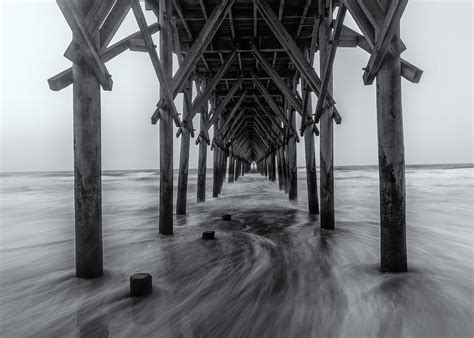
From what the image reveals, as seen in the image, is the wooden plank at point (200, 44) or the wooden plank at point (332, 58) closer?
the wooden plank at point (332, 58)

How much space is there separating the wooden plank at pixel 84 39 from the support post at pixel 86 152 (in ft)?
0.24

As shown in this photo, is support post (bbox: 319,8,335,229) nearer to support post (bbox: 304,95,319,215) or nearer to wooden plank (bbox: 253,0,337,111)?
wooden plank (bbox: 253,0,337,111)

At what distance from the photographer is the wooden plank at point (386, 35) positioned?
6.86 ft

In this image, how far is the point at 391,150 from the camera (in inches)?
95.1

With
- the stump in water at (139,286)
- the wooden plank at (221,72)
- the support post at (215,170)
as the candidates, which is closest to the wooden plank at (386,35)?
the stump in water at (139,286)

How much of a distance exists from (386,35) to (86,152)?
7.80 ft

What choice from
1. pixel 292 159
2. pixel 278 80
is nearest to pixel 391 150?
pixel 278 80

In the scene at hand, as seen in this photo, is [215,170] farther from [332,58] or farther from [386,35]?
[386,35]

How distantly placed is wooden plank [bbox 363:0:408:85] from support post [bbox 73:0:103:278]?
2.12 meters

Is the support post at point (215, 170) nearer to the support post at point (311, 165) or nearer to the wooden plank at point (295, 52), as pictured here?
the support post at point (311, 165)

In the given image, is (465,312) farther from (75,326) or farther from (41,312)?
(41,312)

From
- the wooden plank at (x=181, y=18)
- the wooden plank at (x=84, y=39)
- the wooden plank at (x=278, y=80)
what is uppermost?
the wooden plank at (x=181, y=18)

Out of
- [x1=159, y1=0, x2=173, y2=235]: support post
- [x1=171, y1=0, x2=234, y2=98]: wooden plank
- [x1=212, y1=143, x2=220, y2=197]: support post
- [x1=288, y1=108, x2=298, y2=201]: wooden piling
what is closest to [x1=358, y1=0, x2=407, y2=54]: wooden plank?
[x1=171, y1=0, x2=234, y2=98]: wooden plank

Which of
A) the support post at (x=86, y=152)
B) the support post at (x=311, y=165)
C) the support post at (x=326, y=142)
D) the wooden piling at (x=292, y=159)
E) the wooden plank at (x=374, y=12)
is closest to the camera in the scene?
the wooden plank at (x=374, y=12)
